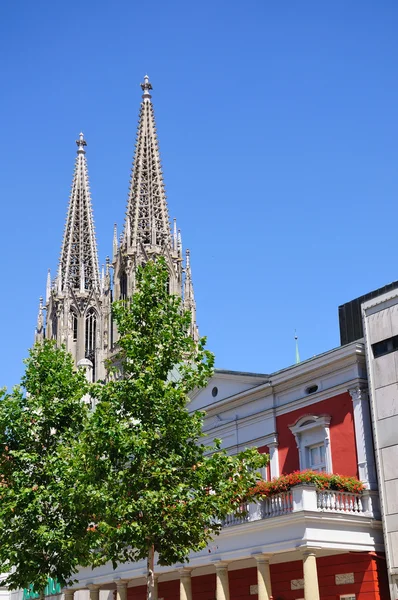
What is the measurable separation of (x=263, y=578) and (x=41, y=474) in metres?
8.46

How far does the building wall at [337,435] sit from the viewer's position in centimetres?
3114

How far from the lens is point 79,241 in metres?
132

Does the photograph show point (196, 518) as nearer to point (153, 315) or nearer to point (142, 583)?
point (153, 315)

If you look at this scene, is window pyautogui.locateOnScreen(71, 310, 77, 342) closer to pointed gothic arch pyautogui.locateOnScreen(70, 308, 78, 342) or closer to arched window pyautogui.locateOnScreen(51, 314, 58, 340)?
pointed gothic arch pyautogui.locateOnScreen(70, 308, 78, 342)

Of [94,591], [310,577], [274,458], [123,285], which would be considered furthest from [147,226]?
[310,577]

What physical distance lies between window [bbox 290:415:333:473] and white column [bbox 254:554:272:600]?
4202mm

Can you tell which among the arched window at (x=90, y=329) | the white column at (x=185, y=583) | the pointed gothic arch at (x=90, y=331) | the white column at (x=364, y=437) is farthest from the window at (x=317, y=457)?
the arched window at (x=90, y=329)

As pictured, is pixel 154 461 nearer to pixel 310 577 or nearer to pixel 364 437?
pixel 310 577

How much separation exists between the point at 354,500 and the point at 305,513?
2.38 m

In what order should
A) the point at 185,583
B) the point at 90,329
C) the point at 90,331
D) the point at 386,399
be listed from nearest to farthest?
the point at 386,399, the point at 185,583, the point at 90,331, the point at 90,329

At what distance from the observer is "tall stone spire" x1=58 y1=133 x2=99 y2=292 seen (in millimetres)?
128750

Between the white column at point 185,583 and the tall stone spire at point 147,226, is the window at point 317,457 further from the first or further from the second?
the tall stone spire at point 147,226

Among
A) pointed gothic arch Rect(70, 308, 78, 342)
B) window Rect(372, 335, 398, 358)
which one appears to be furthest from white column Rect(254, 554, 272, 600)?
pointed gothic arch Rect(70, 308, 78, 342)

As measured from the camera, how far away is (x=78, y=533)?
30156 millimetres
